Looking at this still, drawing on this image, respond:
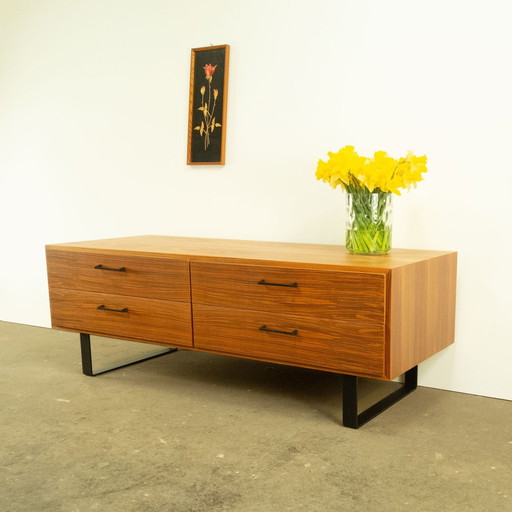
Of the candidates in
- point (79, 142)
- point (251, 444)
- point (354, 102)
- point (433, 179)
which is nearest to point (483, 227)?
point (433, 179)

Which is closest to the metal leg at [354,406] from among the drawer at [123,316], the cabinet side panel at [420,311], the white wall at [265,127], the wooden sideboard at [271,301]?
the wooden sideboard at [271,301]

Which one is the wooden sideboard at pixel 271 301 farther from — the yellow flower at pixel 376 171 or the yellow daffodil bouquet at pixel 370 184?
the yellow flower at pixel 376 171

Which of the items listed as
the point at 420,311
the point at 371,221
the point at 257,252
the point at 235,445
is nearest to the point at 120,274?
the point at 257,252

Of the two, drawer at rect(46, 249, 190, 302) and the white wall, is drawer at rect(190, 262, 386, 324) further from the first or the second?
the white wall

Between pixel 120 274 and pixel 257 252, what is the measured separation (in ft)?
1.74

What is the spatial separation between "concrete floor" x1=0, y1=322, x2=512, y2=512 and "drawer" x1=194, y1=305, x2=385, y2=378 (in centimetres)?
21

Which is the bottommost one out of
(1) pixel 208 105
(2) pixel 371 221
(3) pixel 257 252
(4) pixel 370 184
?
(3) pixel 257 252

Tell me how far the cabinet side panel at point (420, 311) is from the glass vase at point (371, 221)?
6.9 inches

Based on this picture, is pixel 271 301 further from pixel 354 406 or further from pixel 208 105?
pixel 208 105

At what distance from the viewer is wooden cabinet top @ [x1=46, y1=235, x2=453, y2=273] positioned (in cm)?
194

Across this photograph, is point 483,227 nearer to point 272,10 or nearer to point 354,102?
point 354,102

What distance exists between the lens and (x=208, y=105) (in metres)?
2.76

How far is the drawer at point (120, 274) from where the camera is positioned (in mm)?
2236

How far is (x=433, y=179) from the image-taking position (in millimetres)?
2283
